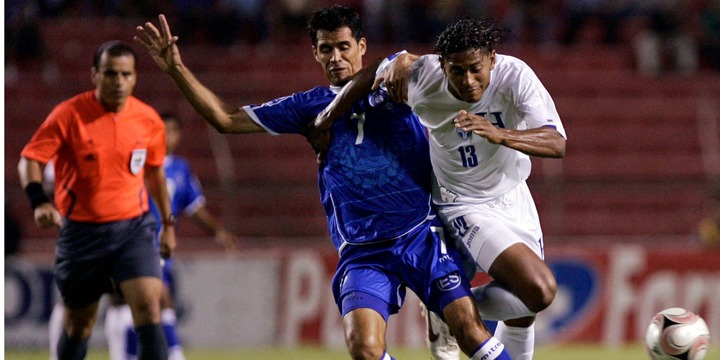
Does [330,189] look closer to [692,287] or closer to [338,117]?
[338,117]

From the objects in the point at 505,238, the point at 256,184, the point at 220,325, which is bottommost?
the point at 220,325

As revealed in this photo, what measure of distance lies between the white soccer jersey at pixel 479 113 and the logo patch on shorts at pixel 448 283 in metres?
0.45

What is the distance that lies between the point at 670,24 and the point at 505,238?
1160cm

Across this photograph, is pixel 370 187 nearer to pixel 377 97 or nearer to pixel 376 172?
pixel 376 172

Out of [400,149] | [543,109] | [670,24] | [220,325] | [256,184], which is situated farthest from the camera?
[670,24]

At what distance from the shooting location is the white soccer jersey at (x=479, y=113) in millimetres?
5531

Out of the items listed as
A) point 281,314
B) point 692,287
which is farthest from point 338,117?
point 692,287

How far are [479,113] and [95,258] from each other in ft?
9.10

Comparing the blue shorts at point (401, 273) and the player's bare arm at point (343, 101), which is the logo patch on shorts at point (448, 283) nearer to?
the blue shorts at point (401, 273)

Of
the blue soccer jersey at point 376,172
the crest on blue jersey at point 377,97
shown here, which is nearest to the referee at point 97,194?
the blue soccer jersey at point 376,172

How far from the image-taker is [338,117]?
5.78 meters

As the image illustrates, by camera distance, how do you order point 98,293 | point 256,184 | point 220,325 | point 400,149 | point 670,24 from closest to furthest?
point 400,149 < point 98,293 < point 220,325 < point 256,184 < point 670,24

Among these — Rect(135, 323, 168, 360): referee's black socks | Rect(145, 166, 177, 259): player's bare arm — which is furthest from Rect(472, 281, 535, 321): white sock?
Rect(145, 166, 177, 259): player's bare arm

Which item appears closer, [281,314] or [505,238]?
[505,238]
